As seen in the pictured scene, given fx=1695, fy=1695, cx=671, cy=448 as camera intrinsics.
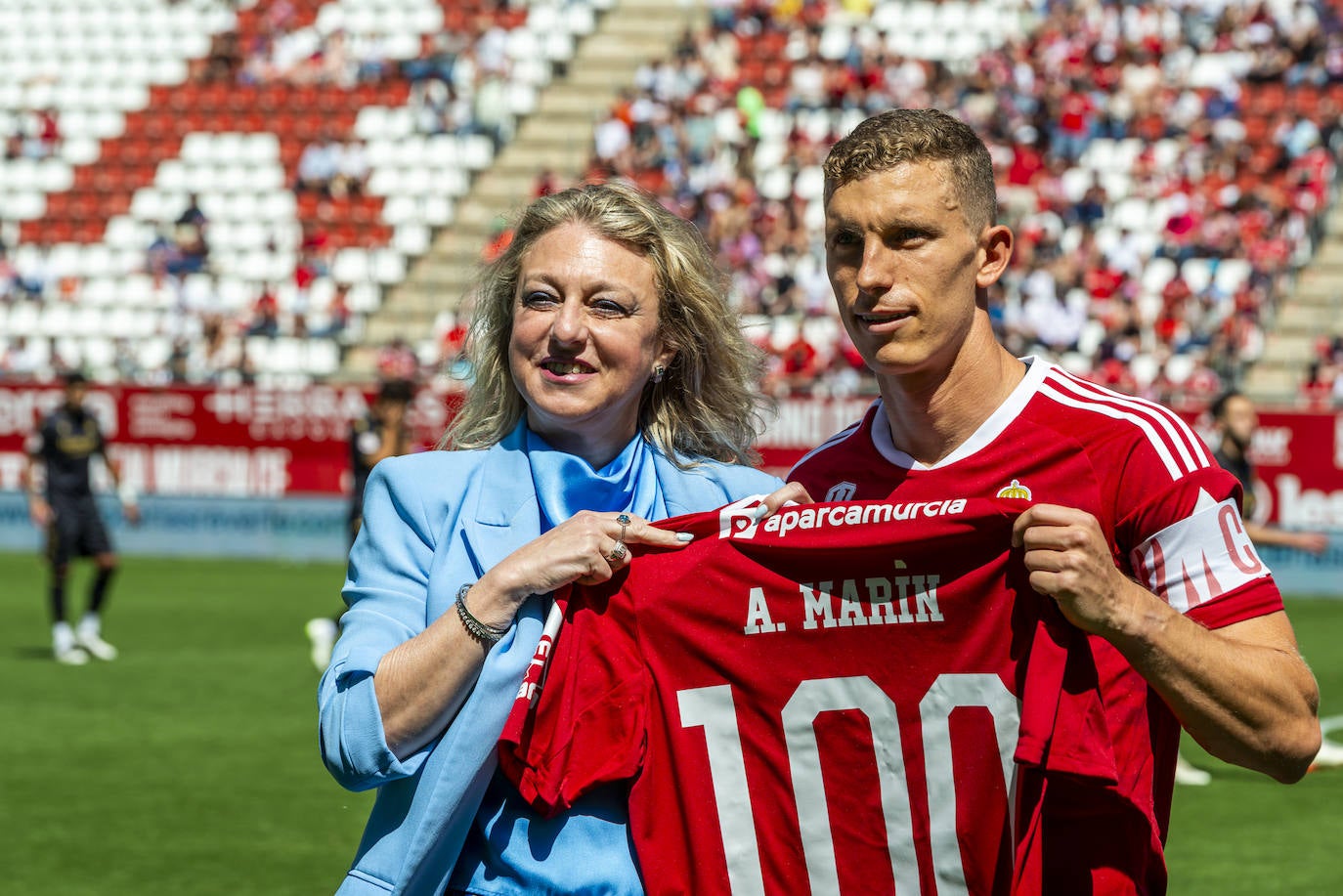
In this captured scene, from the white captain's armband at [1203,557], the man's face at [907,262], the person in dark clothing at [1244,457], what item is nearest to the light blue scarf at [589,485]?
the man's face at [907,262]

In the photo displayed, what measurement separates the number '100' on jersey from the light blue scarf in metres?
0.15

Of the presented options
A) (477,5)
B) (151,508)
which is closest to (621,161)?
(477,5)

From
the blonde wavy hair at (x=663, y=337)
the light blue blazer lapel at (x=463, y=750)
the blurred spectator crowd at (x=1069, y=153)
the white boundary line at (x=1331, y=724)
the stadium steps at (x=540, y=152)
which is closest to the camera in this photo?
the light blue blazer lapel at (x=463, y=750)

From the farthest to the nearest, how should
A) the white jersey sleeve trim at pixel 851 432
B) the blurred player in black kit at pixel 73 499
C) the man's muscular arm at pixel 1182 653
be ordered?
1. the blurred player in black kit at pixel 73 499
2. the white jersey sleeve trim at pixel 851 432
3. the man's muscular arm at pixel 1182 653

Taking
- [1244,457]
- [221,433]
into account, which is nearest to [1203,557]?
[1244,457]

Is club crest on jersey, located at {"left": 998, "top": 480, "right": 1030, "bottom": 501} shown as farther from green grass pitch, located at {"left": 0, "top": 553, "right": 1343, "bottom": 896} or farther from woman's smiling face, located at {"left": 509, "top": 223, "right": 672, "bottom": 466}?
green grass pitch, located at {"left": 0, "top": 553, "right": 1343, "bottom": 896}

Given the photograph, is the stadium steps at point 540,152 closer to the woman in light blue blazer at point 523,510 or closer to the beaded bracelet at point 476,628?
the woman in light blue blazer at point 523,510

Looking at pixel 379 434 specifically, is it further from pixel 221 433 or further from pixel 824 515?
pixel 221 433

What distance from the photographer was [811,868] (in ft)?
10.3

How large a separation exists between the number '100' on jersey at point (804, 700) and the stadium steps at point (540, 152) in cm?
2232

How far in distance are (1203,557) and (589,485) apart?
1.15 meters

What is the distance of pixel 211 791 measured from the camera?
345 inches

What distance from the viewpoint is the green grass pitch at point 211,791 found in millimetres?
7273

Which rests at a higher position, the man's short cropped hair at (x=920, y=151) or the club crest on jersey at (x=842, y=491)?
Answer: the man's short cropped hair at (x=920, y=151)
